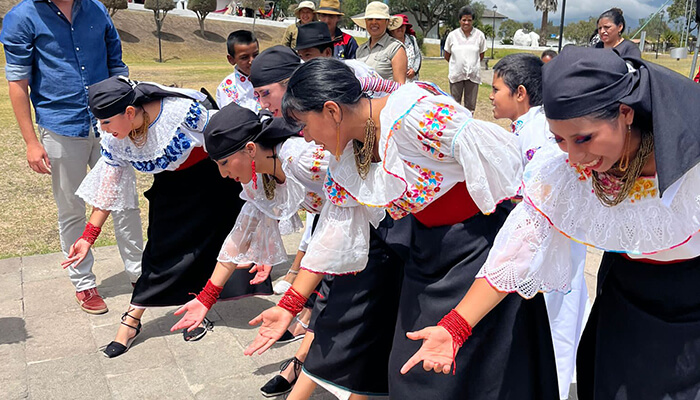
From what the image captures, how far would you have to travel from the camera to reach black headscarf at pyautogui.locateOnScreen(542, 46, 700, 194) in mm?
1490

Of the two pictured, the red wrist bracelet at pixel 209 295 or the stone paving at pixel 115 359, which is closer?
the red wrist bracelet at pixel 209 295

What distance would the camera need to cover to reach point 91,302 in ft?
13.3

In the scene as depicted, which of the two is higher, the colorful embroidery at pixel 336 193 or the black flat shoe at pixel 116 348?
the colorful embroidery at pixel 336 193

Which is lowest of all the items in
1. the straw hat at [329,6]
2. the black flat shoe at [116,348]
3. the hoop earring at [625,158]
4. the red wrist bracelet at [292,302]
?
the black flat shoe at [116,348]

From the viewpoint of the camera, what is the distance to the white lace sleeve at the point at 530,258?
6.14 feet

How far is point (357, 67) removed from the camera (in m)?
2.77

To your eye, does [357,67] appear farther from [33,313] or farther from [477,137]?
[33,313]

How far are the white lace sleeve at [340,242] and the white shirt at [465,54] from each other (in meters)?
7.47

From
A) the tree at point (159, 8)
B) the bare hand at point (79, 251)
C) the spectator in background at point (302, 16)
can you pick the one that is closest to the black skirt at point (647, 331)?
the bare hand at point (79, 251)

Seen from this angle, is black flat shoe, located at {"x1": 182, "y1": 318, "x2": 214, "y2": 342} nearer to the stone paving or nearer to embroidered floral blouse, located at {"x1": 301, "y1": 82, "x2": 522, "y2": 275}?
the stone paving

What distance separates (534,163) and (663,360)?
65 cm

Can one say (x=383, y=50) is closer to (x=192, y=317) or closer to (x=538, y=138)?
(x=538, y=138)

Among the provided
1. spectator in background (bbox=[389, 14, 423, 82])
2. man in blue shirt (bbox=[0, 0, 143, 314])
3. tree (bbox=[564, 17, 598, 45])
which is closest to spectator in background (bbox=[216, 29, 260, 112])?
man in blue shirt (bbox=[0, 0, 143, 314])

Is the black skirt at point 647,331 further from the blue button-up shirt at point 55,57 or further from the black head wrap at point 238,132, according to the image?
the blue button-up shirt at point 55,57
